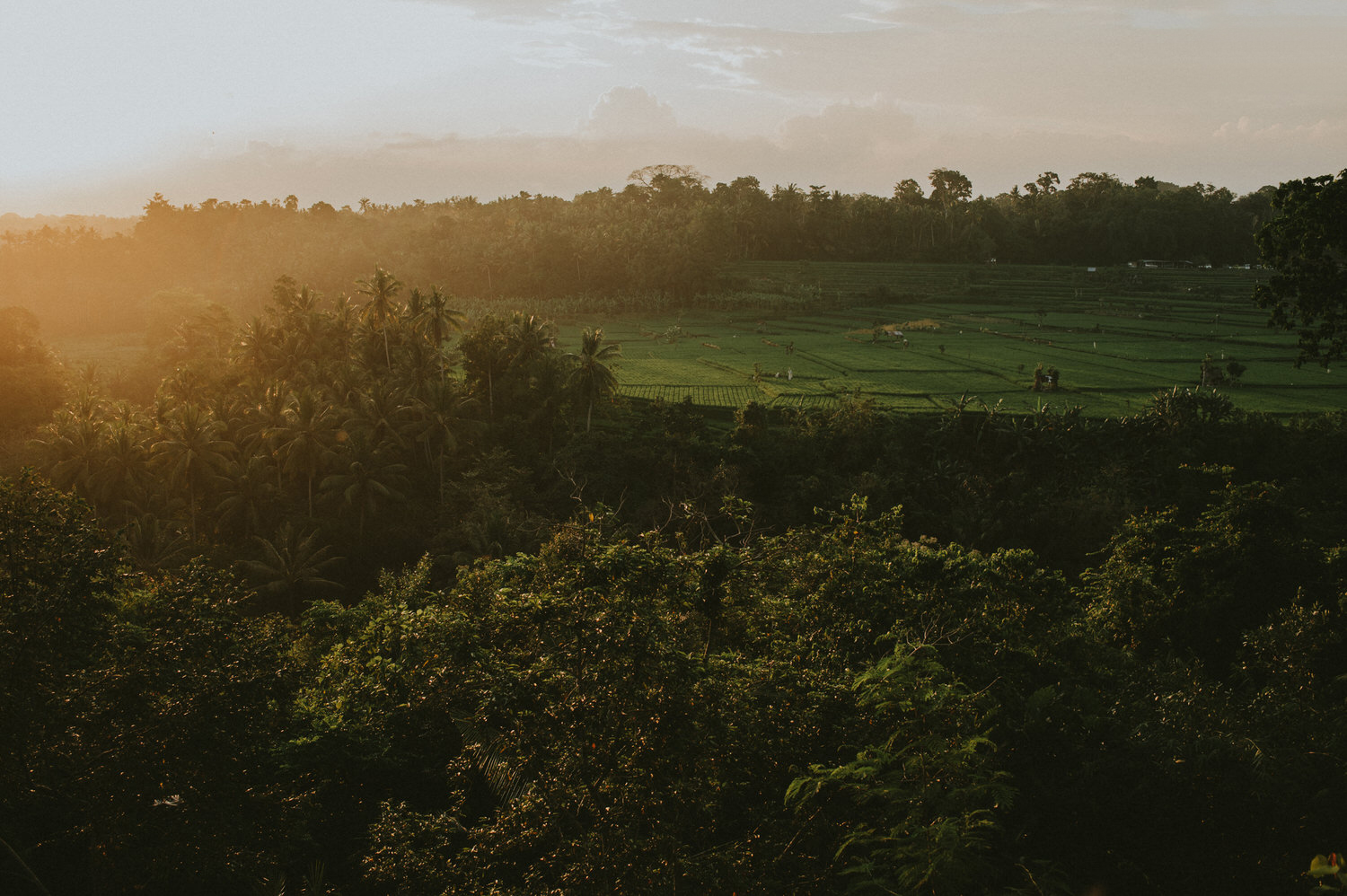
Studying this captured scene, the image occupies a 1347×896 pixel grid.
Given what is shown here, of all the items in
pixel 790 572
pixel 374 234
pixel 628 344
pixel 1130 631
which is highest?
pixel 374 234

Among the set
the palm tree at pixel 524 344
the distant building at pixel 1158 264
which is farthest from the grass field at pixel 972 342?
the palm tree at pixel 524 344

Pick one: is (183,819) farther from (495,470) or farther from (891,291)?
(891,291)

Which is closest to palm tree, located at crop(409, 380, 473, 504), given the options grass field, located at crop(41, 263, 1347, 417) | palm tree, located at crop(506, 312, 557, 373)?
palm tree, located at crop(506, 312, 557, 373)

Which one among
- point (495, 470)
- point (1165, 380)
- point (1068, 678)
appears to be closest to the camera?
point (1068, 678)

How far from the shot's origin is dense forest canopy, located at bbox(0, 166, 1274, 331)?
7456cm

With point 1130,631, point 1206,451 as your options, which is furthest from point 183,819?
point 1206,451

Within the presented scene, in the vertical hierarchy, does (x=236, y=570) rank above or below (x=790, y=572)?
below

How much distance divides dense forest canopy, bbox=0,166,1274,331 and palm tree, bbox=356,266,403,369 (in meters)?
32.9

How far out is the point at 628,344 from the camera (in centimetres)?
5809

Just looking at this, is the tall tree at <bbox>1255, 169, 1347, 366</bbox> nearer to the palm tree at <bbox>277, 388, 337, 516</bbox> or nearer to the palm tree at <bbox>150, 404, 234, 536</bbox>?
the palm tree at <bbox>277, 388, 337, 516</bbox>

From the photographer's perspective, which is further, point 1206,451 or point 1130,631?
point 1206,451

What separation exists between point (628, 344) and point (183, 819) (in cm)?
5161

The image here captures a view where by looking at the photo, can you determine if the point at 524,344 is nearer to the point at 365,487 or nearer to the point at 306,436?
the point at 365,487

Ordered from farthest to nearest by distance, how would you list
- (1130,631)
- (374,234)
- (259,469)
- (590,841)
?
(374,234)
(259,469)
(1130,631)
(590,841)
